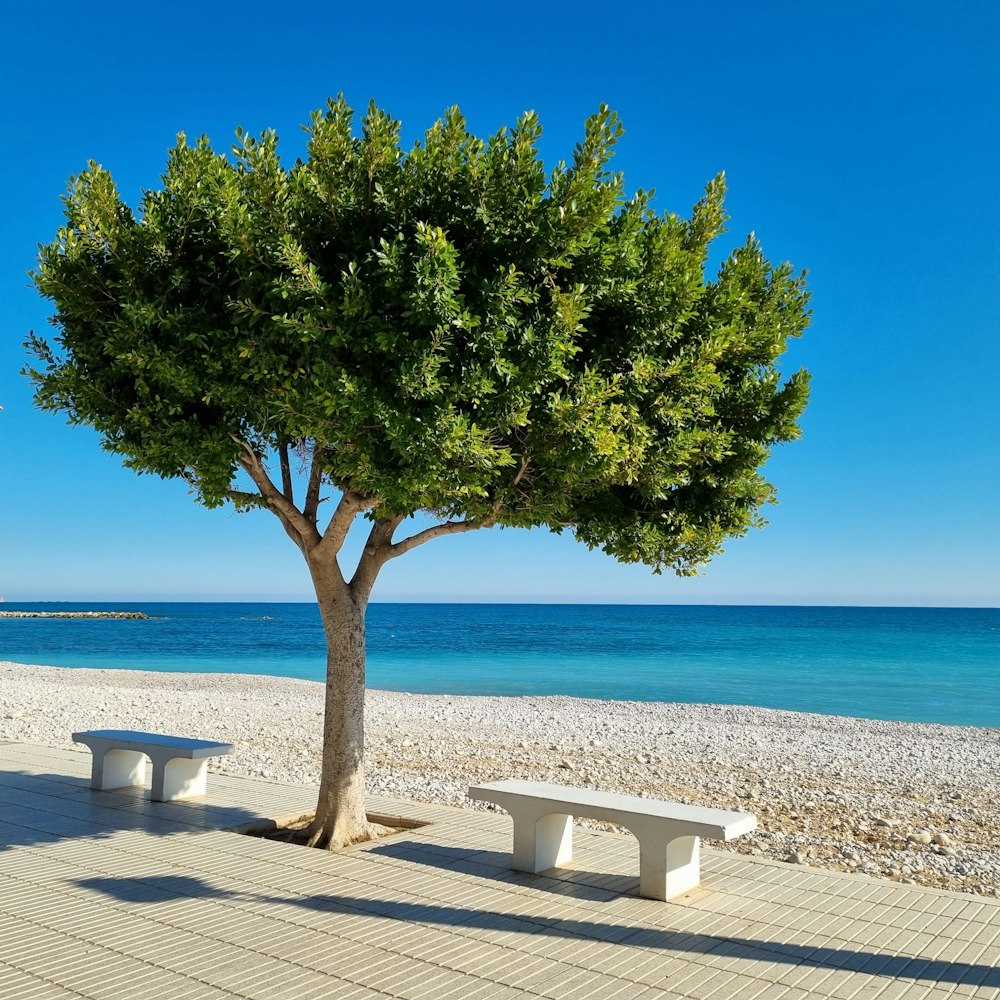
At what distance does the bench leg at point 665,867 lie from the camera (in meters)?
6.35

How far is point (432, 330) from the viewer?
592 cm

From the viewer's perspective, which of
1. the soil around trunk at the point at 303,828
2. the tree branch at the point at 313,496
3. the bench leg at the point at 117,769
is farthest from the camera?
the bench leg at the point at 117,769

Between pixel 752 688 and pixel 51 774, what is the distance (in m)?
27.9

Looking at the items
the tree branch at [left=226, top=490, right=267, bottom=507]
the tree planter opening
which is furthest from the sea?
the tree branch at [left=226, top=490, right=267, bottom=507]

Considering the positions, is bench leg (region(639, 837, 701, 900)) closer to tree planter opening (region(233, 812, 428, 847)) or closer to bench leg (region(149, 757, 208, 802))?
tree planter opening (region(233, 812, 428, 847))

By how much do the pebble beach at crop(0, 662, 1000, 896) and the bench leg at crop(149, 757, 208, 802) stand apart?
1979 mm

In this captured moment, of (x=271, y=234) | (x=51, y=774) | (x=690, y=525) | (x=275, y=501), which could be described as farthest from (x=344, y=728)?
(x=51, y=774)

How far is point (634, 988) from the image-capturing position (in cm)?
486

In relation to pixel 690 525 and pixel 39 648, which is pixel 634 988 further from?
pixel 39 648

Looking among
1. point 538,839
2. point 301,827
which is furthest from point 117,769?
point 538,839

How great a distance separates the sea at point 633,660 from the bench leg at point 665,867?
2130cm

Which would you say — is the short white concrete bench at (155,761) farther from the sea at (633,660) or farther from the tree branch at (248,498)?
the sea at (633,660)

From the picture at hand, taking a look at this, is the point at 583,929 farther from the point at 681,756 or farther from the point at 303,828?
the point at 681,756

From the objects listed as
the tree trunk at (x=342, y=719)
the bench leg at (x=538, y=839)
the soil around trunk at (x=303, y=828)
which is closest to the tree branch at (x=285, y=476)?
the tree trunk at (x=342, y=719)
